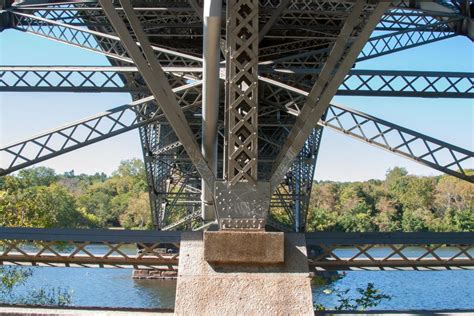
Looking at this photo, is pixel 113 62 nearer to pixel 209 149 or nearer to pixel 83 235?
pixel 209 149

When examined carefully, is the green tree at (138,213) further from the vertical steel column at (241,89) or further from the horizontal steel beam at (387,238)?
the vertical steel column at (241,89)

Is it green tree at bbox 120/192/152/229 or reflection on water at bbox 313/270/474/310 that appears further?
green tree at bbox 120/192/152/229

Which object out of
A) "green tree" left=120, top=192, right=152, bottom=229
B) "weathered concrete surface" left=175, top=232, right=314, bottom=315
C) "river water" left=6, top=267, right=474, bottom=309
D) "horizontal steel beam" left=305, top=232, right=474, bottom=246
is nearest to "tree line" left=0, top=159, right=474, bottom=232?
"green tree" left=120, top=192, right=152, bottom=229

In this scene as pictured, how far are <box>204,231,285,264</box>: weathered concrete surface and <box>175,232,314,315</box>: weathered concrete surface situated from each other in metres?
0.08

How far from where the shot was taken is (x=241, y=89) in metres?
6.16

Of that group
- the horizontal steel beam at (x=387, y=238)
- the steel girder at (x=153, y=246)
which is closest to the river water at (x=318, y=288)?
the horizontal steel beam at (x=387, y=238)

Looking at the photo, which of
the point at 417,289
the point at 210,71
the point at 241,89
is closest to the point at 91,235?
the point at 210,71

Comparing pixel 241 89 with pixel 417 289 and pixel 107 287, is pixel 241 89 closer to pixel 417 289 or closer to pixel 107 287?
pixel 417 289

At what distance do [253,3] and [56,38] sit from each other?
951cm

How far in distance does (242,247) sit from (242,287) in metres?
0.38

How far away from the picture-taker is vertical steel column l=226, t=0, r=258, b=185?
6105 mm

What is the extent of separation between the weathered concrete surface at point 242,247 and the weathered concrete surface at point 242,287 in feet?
0.27

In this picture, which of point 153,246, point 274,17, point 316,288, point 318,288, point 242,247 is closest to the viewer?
point 242,247

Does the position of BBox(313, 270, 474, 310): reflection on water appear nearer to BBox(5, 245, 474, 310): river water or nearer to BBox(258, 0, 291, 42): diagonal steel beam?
BBox(5, 245, 474, 310): river water
